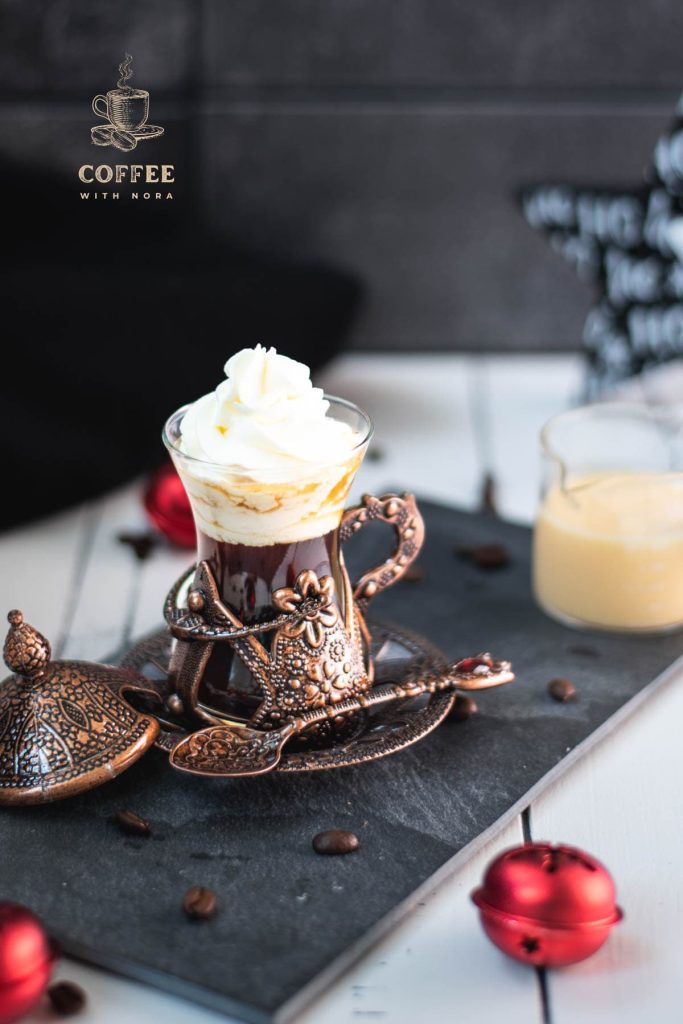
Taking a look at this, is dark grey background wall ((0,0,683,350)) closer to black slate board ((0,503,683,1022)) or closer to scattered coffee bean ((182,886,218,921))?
black slate board ((0,503,683,1022))

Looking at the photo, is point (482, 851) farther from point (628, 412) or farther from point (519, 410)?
point (519, 410)

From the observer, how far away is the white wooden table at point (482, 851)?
31.6 inches

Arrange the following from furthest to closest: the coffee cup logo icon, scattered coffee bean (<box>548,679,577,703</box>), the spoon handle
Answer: the coffee cup logo icon, scattered coffee bean (<box>548,679,577,703</box>), the spoon handle

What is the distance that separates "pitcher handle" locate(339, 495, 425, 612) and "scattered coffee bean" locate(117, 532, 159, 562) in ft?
1.46

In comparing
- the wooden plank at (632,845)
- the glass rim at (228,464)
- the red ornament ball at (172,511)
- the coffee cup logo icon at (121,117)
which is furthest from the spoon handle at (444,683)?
the coffee cup logo icon at (121,117)

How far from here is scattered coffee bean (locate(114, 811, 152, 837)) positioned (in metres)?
0.93

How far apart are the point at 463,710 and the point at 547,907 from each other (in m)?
0.30

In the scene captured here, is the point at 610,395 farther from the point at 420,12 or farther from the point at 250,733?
the point at 250,733

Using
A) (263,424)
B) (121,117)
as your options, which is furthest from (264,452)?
(121,117)

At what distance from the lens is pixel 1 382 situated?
64.8 inches

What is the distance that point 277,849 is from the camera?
92cm

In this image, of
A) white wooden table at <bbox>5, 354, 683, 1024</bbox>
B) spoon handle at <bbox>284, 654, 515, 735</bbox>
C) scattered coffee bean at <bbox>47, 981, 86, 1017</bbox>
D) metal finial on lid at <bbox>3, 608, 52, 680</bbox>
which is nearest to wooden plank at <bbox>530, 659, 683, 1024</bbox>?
white wooden table at <bbox>5, 354, 683, 1024</bbox>

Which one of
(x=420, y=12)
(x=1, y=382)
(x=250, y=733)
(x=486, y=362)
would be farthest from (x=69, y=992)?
(x=420, y=12)

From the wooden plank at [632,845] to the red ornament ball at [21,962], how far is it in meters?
0.33
